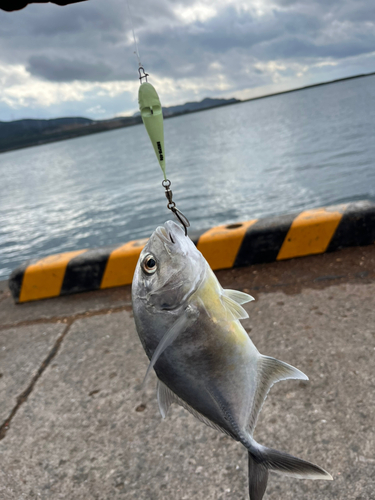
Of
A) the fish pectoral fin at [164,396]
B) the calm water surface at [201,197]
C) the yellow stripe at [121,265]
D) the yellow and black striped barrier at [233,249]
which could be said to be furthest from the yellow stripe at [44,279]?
the calm water surface at [201,197]

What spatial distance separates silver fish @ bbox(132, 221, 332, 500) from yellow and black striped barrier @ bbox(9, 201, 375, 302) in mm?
3102

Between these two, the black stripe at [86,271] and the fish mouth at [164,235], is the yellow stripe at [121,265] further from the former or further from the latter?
the fish mouth at [164,235]

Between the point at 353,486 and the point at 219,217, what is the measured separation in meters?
10.2

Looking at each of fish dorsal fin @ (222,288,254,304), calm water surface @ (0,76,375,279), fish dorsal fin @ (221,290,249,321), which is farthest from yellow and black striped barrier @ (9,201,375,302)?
calm water surface @ (0,76,375,279)

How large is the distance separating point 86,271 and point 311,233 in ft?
9.34

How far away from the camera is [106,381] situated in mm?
3094

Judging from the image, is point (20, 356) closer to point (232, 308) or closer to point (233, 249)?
point (233, 249)

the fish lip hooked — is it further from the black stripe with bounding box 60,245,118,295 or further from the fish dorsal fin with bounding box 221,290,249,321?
the black stripe with bounding box 60,245,118,295

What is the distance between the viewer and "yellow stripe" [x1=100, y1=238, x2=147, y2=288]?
184 inches

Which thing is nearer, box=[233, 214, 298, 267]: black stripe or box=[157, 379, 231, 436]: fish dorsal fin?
box=[157, 379, 231, 436]: fish dorsal fin

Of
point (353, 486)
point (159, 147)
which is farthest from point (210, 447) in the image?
point (159, 147)

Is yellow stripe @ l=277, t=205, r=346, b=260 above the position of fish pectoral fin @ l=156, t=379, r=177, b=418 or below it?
below

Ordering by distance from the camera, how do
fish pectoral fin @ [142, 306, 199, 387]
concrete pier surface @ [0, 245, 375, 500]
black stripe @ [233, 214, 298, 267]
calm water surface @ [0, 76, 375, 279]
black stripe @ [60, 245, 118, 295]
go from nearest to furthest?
fish pectoral fin @ [142, 306, 199, 387], concrete pier surface @ [0, 245, 375, 500], black stripe @ [233, 214, 298, 267], black stripe @ [60, 245, 118, 295], calm water surface @ [0, 76, 375, 279]

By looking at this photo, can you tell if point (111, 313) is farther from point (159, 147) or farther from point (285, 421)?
point (159, 147)
